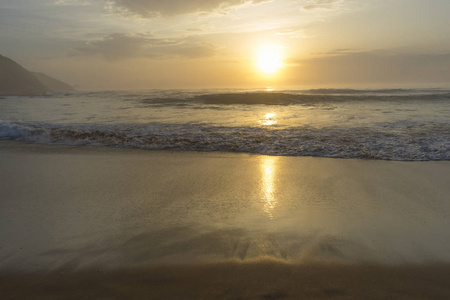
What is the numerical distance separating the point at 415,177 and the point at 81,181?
5441 millimetres

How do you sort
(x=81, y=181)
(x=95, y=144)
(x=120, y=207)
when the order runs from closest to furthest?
(x=120, y=207) < (x=81, y=181) < (x=95, y=144)

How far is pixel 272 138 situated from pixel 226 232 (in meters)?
4.99

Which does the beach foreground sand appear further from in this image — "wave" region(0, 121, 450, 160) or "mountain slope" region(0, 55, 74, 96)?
"mountain slope" region(0, 55, 74, 96)

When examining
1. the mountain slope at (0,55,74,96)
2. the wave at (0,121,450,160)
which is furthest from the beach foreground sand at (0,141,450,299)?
the mountain slope at (0,55,74,96)

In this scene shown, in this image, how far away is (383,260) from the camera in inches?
97.7

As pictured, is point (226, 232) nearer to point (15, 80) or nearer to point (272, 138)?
point (272, 138)

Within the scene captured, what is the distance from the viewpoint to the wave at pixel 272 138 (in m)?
6.32

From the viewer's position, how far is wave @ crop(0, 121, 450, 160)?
6.32 meters

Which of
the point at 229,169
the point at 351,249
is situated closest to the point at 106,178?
the point at 229,169

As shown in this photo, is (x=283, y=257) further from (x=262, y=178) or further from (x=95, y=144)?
(x=95, y=144)

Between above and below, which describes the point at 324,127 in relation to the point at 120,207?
above

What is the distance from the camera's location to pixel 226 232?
2.97 meters

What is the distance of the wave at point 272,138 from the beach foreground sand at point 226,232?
109cm

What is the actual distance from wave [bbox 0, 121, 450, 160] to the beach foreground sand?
1092 millimetres
